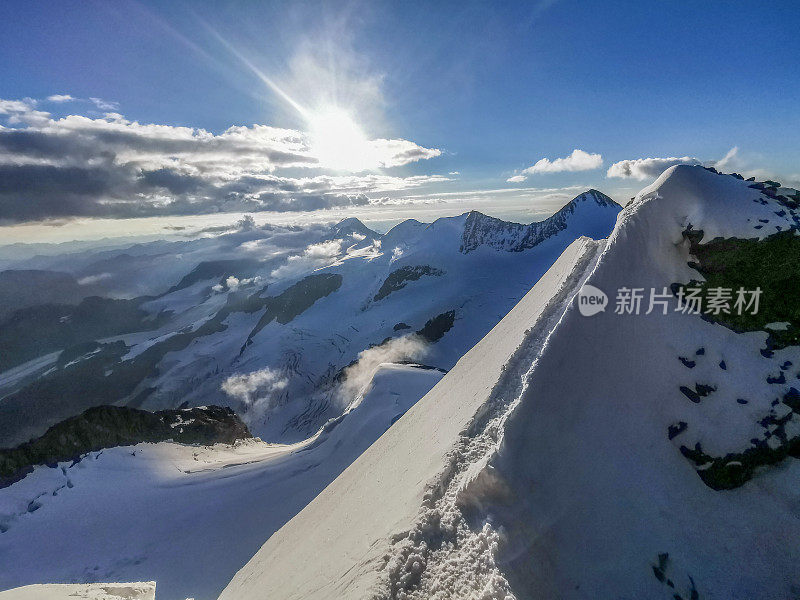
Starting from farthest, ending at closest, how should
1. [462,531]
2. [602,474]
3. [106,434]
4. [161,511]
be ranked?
[106,434], [161,511], [602,474], [462,531]

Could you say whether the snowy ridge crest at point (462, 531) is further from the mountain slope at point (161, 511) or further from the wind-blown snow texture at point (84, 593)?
the mountain slope at point (161, 511)

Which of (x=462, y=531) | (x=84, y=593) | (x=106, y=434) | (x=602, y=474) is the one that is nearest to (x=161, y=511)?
(x=84, y=593)

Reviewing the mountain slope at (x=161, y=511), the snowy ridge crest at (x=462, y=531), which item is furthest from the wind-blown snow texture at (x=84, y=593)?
the snowy ridge crest at (x=462, y=531)

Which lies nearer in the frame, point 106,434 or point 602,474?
point 602,474

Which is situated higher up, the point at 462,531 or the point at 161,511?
the point at 462,531

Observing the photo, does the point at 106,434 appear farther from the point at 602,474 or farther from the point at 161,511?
the point at 602,474

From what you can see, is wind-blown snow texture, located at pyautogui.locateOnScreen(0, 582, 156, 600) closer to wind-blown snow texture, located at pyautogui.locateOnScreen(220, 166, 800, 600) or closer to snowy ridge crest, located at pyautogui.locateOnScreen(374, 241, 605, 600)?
wind-blown snow texture, located at pyautogui.locateOnScreen(220, 166, 800, 600)
